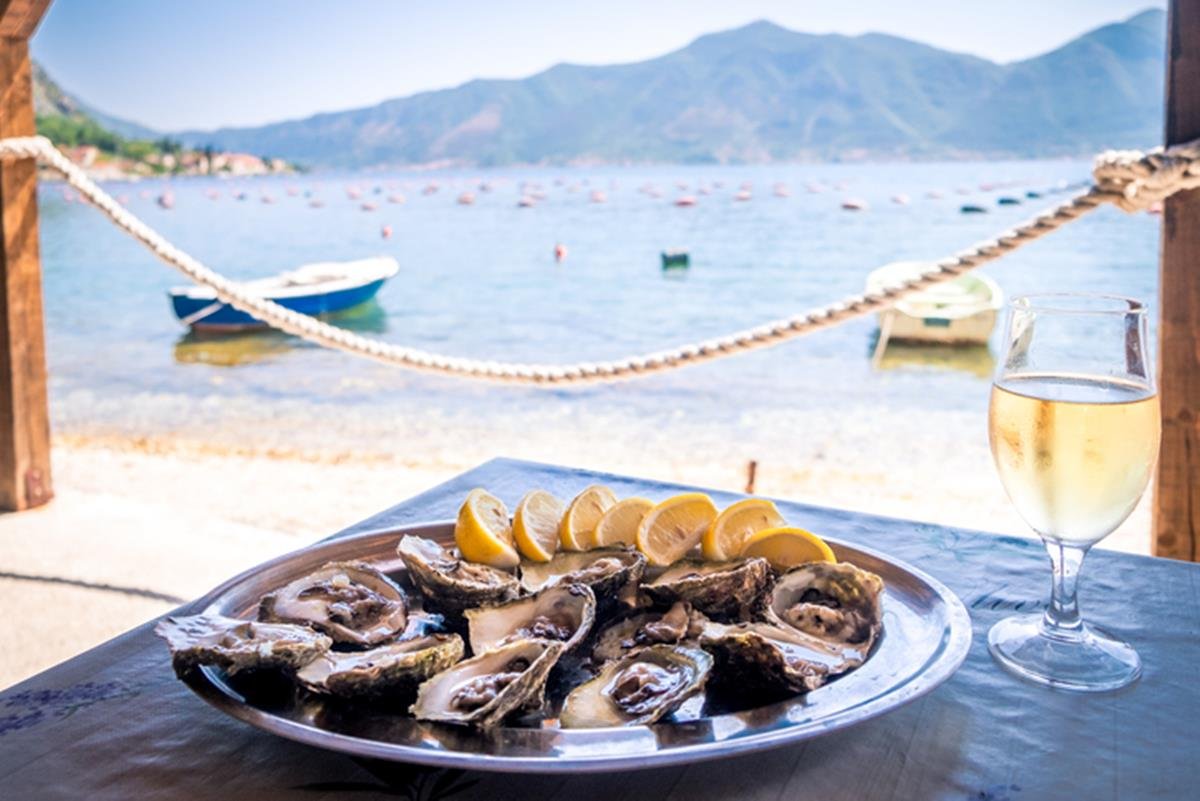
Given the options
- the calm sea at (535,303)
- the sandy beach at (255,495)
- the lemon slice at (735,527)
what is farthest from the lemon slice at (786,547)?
the calm sea at (535,303)

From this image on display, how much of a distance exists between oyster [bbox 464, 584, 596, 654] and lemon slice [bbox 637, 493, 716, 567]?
0.45 ft

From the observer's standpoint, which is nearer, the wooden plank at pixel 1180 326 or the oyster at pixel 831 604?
the oyster at pixel 831 604

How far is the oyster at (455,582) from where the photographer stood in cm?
86

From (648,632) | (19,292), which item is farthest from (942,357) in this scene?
(648,632)

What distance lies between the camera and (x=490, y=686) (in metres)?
0.71

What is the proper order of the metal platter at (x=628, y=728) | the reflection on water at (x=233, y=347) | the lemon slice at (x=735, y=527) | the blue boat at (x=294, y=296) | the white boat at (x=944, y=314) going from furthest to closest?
1. the blue boat at (x=294, y=296)
2. the white boat at (x=944, y=314)
3. the reflection on water at (x=233, y=347)
4. the lemon slice at (x=735, y=527)
5. the metal platter at (x=628, y=728)

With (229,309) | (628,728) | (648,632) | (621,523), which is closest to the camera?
(628,728)

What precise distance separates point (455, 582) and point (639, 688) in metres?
0.22

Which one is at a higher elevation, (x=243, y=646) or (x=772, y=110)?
(x=772, y=110)

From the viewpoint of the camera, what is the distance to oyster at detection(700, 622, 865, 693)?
719 mm

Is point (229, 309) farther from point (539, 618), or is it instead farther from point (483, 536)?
point (539, 618)

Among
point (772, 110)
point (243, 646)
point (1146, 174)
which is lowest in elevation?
point (243, 646)

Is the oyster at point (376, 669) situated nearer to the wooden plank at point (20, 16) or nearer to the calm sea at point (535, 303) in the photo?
the wooden plank at point (20, 16)

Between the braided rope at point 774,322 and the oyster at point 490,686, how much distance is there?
75.4 inches
